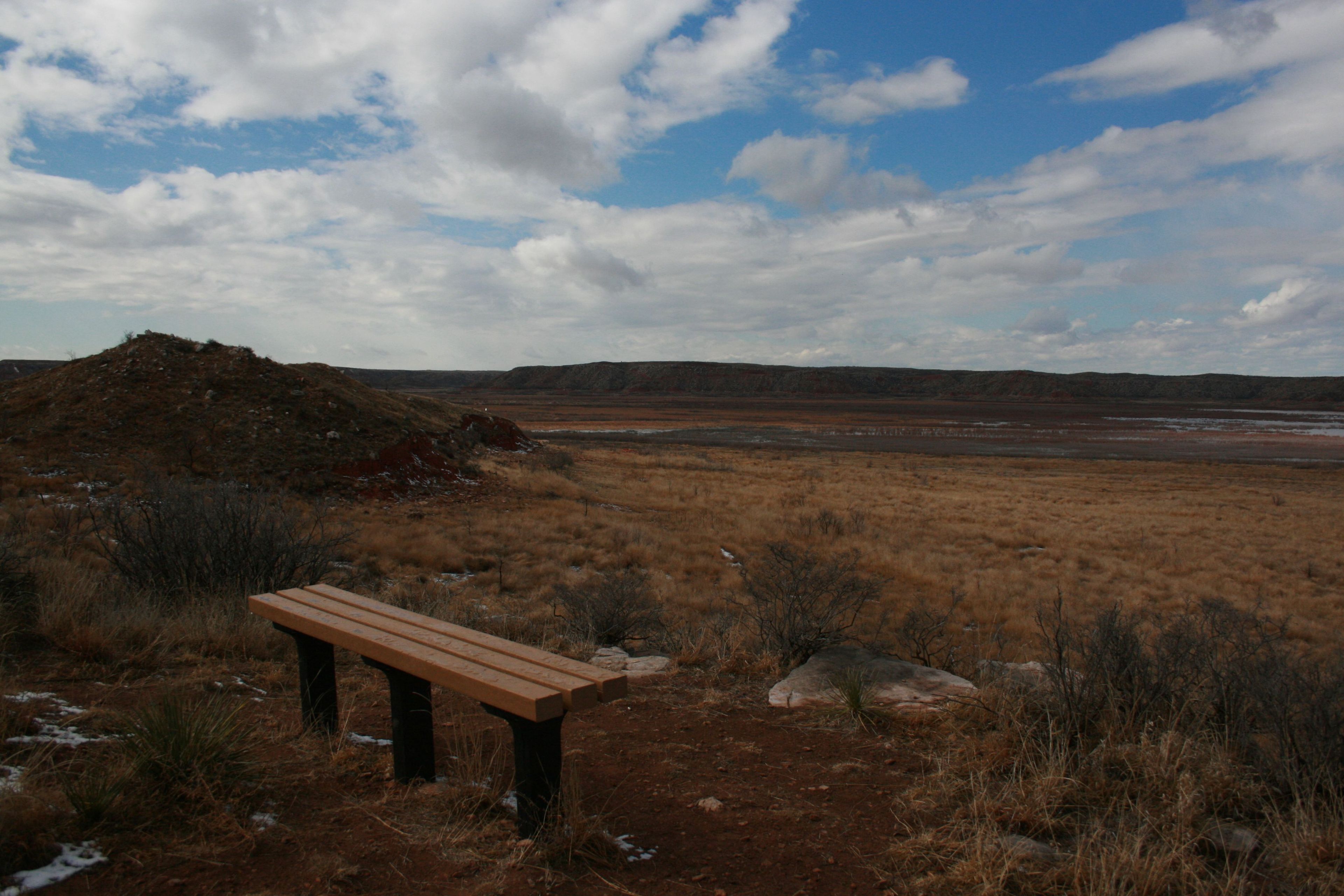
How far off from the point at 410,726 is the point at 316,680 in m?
0.71

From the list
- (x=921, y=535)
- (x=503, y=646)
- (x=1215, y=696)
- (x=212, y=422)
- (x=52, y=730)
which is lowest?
(x=921, y=535)

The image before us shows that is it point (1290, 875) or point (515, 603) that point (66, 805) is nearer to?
point (1290, 875)

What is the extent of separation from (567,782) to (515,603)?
5194 millimetres

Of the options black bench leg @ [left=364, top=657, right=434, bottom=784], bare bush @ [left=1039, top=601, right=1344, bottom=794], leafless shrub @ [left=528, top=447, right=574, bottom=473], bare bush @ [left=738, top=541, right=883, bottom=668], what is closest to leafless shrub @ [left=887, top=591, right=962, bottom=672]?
bare bush @ [left=738, top=541, right=883, bottom=668]

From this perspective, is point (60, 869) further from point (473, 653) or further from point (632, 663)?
point (632, 663)

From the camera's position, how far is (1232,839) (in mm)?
2754

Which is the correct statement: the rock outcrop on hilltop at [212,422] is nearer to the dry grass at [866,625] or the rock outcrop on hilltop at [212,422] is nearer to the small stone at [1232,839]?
the dry grass at [866,625]

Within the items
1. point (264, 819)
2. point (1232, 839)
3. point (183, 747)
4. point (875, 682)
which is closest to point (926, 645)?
point (875, 682)

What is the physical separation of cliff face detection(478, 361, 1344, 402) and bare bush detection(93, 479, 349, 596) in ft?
452

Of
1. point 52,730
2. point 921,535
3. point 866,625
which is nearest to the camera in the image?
point 52,730

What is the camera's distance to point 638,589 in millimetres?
7574

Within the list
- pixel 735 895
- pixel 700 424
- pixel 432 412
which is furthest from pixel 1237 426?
pixel 735 895

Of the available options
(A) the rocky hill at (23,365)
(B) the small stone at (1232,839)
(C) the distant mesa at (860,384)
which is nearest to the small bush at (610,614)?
(B) the small stone at (1232,839)

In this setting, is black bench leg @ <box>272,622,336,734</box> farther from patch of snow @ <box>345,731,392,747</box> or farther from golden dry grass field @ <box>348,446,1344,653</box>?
golden dry grass field @ <box>348,446,1344,653</box>
